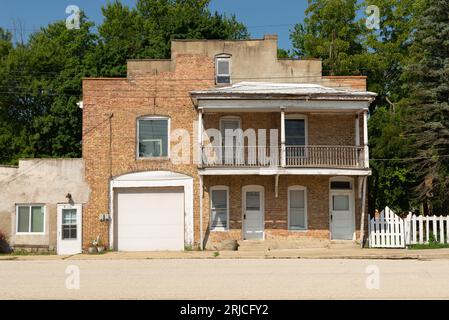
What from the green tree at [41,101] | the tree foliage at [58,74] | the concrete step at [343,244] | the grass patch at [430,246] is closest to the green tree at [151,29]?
the tree foliage at [58,74]

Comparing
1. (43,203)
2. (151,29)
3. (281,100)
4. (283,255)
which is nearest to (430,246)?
(283,255)

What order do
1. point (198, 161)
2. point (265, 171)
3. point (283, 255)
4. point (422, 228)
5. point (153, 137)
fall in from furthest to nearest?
1. point (153, 137)
2. point (198, 161)
3. point (422, 228)
4. point (265, 171)
5. point (283, 255)

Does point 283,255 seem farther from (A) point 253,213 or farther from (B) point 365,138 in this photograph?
(B) point 365,138

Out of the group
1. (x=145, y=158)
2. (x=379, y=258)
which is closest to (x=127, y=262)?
(x=145, y=158)

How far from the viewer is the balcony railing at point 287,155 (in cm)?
2817

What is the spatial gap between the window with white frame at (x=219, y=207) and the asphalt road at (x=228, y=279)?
564 cm

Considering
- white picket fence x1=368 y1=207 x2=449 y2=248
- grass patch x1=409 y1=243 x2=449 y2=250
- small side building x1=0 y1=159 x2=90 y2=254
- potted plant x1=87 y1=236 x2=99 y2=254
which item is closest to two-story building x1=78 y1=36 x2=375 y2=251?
potted plant x1=87 y1=236 x2=99 y2=254

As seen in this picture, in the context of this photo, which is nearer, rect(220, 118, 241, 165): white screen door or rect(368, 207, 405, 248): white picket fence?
rect(368, 207, 405, 248): white picket fence

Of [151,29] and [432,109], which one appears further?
[151,29]

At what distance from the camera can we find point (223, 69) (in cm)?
2956

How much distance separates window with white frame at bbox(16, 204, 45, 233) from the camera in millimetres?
28672

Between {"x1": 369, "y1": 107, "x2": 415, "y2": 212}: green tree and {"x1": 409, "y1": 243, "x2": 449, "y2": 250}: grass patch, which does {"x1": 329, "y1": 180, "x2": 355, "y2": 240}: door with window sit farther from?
{"x1": 369, "y1": 107, "x2": 415, "y2": 212}: green tree

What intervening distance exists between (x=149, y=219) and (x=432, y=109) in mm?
14731

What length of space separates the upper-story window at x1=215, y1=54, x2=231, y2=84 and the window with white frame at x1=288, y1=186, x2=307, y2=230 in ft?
18.4
